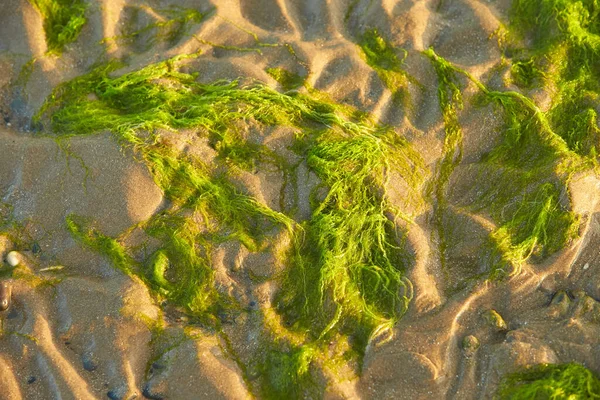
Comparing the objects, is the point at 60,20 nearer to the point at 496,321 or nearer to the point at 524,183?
the point at 524,183

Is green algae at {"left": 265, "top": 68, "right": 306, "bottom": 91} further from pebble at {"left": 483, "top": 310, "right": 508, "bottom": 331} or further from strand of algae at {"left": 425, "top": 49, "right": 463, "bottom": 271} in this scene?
pebble at {"left": 483, "top": 310, "right": 508, "bottom": 331}

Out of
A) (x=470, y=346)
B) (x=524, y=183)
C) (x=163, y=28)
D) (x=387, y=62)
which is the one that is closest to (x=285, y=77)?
(x=387, y=62)

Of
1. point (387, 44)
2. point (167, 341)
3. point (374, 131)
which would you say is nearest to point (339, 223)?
point (374, 131)

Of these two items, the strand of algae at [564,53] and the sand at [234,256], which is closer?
the sand at [234,256]

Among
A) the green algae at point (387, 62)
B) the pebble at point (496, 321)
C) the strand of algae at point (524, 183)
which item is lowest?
the pebble at point (496, 321)

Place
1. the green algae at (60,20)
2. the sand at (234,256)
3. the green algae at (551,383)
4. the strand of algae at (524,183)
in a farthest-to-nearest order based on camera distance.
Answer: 1. the green algae at (60,20)
2. the strand of algae at (524,183)
3. the sand at (234,256)
4. the green algae at (551,383)

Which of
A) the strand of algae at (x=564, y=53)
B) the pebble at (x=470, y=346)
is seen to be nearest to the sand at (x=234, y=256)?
the pebble at (x=470, y=346)

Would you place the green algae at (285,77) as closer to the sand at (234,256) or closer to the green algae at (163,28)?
the sand at (234,256)
